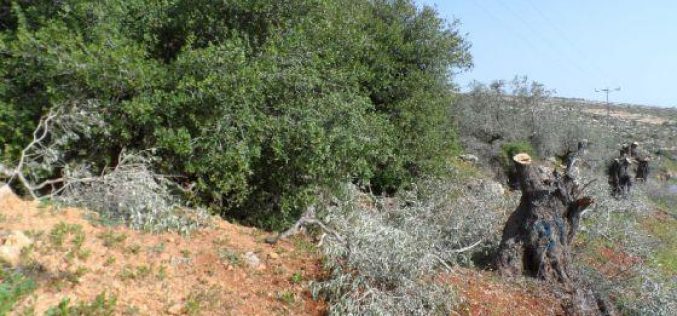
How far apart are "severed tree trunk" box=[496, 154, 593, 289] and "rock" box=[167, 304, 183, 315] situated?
4.76m

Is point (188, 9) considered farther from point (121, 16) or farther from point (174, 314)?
point (174, 314)

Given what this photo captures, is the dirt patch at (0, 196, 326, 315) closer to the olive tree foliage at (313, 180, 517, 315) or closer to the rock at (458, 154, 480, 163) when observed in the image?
the olive tree foliage at (313, 180, 517, 315)

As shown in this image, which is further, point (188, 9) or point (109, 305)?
point (188, 9)

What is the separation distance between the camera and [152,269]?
17.5 feet

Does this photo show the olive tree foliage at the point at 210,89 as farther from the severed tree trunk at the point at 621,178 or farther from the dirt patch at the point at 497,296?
the severed tree trunk at the point at 621,178

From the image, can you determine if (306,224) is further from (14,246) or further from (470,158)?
(470,158)

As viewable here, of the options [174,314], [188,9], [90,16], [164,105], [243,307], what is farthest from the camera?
[188,9]

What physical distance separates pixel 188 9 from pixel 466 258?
543 cm

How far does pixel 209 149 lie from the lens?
23.4 feet

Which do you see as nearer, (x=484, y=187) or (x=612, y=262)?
(x=612, y=262)

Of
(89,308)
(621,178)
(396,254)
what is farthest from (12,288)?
(621,178)

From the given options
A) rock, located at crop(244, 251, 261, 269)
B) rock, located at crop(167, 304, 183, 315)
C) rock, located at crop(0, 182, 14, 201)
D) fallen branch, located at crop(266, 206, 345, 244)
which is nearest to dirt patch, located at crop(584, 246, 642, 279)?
fallen branch, located at crop(266, 206, 345, 244)

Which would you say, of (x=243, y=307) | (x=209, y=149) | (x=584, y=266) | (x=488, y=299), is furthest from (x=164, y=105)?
(x=584, y=266)

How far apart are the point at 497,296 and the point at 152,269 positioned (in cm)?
415
